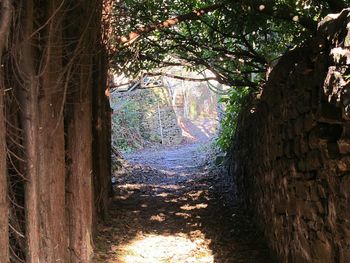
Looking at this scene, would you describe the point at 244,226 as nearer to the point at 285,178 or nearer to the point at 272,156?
the point at 272,156

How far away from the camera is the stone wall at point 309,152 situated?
318 cm

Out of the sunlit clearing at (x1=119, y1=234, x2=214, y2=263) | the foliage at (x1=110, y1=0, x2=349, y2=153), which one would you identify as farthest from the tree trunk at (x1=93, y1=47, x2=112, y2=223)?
the sunlit clearing at (x1=119, y1=234, x2=214, y2=263)

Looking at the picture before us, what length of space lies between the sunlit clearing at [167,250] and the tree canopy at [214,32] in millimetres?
2934

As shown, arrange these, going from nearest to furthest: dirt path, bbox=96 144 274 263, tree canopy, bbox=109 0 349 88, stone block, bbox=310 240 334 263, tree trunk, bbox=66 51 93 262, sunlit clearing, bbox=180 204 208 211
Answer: stone block, bbox=310 240 334 263, tree trunk, bbox=66 51 93 262, dirt path, bbox=96 144 274 263, tree canopy, bbox=109 0 349 88, sunlit clearing, bbox=180 204 208 211

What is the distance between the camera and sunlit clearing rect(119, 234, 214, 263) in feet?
18.5

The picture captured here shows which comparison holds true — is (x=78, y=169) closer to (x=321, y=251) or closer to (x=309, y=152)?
(x=309, y=152)

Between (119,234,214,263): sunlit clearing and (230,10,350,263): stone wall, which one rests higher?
(230,10,350,263): stone wall

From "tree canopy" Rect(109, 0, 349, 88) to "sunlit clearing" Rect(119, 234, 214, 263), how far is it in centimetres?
293

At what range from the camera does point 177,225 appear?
7.13 meters

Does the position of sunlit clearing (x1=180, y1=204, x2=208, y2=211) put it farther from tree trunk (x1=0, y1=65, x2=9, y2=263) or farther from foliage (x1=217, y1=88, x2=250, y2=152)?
tree trunk (x1=0, y1=65, x2=9, y2=263)

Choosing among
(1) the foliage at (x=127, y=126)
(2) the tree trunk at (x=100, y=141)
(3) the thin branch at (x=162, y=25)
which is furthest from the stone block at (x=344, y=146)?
(1) the foliage at (x=127, y=126)

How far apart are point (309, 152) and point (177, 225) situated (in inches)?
139

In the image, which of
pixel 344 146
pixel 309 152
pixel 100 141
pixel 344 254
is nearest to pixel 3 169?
pixel 344 146

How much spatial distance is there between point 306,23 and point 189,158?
10520 mm
